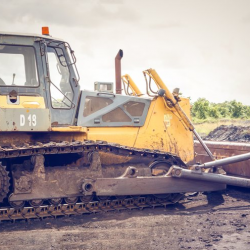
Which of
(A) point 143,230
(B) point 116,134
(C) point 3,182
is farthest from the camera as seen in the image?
(B) point 116,134

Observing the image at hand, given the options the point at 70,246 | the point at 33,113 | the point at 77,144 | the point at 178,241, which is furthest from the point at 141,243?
the point at 33,113

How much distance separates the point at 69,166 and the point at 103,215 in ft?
3.30

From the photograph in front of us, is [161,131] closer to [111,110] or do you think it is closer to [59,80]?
[111,110]

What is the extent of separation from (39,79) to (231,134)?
18.8 meters

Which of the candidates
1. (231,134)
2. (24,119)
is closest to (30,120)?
(24,119)

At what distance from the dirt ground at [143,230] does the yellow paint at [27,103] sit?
1.81 metres

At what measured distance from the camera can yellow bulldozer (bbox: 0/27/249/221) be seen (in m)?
6.67

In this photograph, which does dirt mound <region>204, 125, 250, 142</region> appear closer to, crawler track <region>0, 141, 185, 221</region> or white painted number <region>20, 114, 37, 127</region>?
crawler track <region>0, 141, 185, 221</region>

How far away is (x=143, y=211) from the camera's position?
7320 millimetres

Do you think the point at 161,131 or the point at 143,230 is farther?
the point at 161,131

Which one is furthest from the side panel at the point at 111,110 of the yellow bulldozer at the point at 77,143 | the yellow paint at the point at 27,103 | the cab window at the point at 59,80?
the yellow paint at the point at 27,103

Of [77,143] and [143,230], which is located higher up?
[77,143]

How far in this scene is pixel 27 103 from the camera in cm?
679

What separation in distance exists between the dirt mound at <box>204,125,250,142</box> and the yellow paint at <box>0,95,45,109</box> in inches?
662
